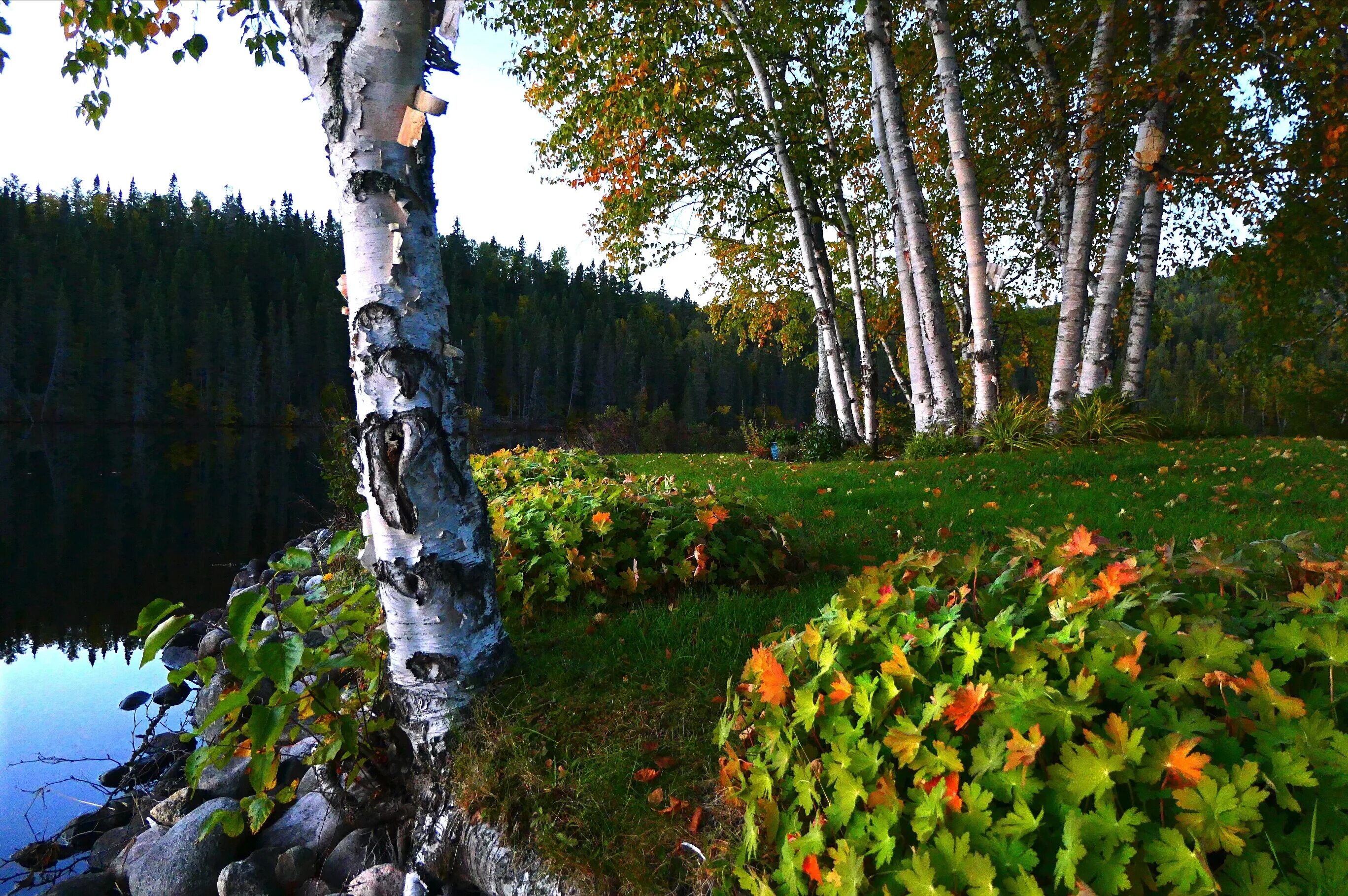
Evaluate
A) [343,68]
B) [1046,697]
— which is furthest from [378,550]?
[1046,697]

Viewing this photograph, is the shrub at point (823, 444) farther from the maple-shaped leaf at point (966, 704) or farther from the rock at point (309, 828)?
the maple-shaped leaf at point (966, 704)

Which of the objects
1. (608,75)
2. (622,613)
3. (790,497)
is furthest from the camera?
(608,75)

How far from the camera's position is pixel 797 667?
1.69m

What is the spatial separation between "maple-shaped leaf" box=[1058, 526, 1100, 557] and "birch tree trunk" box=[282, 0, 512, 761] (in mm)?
1895

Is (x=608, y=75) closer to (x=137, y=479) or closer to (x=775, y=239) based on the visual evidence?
(x=775, y=239)

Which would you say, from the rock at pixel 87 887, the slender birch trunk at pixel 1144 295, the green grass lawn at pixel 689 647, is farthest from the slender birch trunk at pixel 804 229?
the rock at pixel 87 887

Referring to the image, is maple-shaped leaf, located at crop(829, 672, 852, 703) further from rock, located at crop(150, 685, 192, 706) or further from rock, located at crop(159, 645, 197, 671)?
rock, located at crop(159, 645, 197, 671)

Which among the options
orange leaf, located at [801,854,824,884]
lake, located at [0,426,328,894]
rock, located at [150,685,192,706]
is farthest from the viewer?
rock, located at [150,685,192,706]

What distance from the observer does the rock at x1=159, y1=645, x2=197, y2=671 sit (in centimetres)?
615

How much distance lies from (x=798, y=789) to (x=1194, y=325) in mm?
91684

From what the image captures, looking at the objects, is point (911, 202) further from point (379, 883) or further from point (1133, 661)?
point (379, 883)

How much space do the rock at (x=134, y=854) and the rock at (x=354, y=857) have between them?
1004 millimetres

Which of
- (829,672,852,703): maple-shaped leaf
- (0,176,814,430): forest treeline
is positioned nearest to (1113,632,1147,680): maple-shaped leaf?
(829,672,852,703): maple-shaped leaf

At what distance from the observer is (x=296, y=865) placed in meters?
2.61
